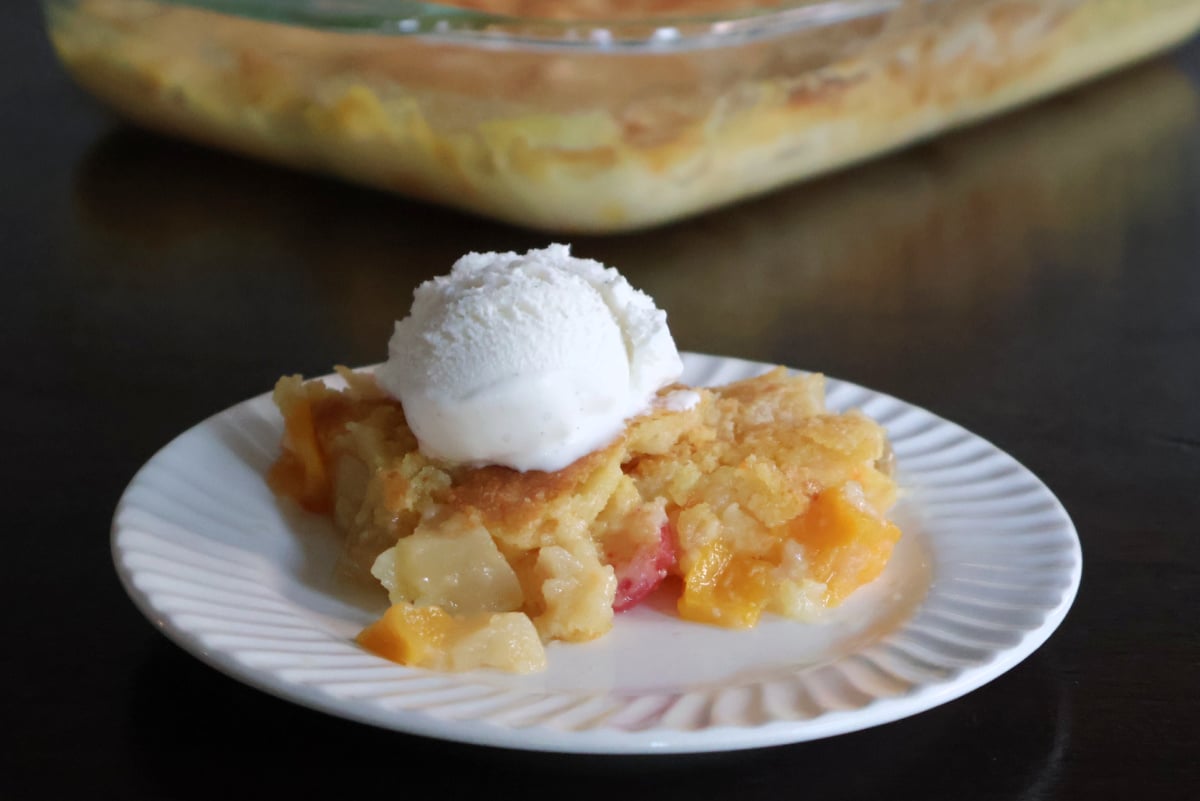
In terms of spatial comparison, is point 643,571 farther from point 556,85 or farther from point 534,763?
point 556,85

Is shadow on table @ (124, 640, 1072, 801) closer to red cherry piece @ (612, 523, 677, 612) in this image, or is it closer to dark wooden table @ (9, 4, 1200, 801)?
dark wooden table @ (9, 4, 1200, 801)

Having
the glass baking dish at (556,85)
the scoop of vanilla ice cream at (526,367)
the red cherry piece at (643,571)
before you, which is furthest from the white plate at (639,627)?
the glass baking dish at (556,85)

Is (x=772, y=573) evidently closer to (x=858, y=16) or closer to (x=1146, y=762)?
(x=1146, y=762)

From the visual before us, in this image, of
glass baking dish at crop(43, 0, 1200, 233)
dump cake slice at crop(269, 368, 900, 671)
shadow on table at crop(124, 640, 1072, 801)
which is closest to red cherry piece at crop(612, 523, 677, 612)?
dump cake slice at crop(269, 368, 900, 671)

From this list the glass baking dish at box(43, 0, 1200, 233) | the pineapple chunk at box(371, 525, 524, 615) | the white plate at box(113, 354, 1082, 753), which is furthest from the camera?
the glass baking dish at box(43, 0, 1200, 233)

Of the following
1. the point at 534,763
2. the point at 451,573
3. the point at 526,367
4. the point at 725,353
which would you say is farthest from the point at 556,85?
the point at 534,763

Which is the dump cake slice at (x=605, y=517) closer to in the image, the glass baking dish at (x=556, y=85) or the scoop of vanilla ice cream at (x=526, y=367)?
the scoop of vanilla ice cream at (x=526, y=367)
